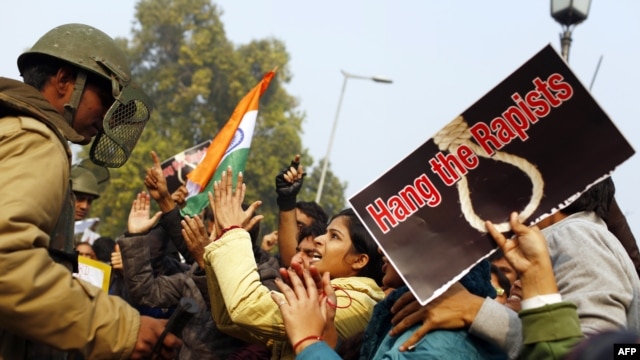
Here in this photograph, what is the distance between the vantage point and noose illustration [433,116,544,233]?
9.64 ft

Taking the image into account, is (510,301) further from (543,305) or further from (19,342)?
(19,342)

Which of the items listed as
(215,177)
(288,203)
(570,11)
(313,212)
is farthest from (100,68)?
(570,11)

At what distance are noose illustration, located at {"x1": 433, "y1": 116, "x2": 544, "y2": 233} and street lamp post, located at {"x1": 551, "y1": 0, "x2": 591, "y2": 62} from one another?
6776 mm

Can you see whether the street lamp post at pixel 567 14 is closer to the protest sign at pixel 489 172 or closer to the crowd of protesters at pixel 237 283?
the crowd of protesters at pixel 237 283

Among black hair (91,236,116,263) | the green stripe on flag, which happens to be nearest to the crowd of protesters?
the green stripe on flag

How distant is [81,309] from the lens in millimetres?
3141

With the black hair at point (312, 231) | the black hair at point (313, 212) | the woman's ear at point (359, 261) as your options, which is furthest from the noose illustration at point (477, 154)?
the black hair at point (313, 212)

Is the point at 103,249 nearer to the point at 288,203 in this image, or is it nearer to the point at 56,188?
the point at 288,203

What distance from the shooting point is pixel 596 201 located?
3.65 meters

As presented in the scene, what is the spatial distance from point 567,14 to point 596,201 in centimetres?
631

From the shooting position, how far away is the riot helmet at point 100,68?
378 cm

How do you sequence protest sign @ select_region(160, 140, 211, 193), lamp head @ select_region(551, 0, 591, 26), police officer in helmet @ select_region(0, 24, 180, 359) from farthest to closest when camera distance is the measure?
lamp head @ select_region(551, 0, 591, 26) < protest sign @ select_region(160, 140, 211, 193) < police officer in helmet @ select_region(0, 24, 180, 359)

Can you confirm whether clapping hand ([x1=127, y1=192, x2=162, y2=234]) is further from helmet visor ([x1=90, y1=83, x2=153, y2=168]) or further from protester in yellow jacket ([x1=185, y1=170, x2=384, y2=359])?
helmet visor ([x1=90, y1=83, x2=153, y2=168])

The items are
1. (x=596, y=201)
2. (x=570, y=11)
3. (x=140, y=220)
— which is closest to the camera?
(x=596, y=201)
